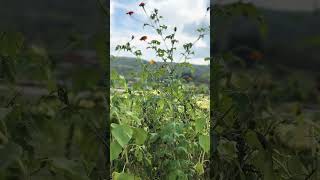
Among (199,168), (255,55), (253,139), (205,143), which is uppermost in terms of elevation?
(255,55)

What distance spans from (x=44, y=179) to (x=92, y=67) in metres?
0.20

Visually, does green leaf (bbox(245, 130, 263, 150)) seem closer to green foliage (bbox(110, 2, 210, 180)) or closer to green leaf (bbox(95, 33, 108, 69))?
green leaf (bbox(95, 33, 108, 69))

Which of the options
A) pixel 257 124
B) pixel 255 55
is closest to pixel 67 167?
pixel 257 124

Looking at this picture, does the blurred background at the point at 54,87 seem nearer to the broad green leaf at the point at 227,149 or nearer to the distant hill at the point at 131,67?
the broad green leaf at the point at 227,149

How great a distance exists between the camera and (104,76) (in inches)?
33.0

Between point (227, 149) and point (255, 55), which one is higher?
point (255, 55)

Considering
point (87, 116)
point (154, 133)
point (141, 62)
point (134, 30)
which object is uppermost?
point (134, 30)

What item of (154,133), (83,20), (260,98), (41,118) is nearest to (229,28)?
(260,98)

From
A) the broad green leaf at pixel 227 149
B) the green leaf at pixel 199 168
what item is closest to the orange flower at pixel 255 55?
the broad green leaf at pixel 227 149

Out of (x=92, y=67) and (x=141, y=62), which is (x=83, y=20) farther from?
(x=141, y=62)

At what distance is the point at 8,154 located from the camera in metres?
0.59

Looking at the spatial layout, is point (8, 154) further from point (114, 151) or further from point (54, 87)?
point (114, 151)

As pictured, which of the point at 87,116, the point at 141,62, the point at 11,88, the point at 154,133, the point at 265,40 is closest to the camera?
the point at 11,88

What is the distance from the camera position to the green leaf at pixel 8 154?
0.58m
